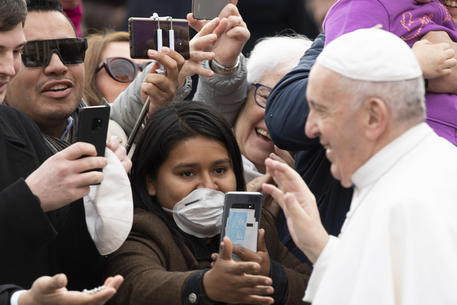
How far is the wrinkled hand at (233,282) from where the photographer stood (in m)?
3.31

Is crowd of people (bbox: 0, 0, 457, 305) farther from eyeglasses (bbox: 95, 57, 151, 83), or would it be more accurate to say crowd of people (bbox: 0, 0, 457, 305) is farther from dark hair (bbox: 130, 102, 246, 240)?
eyeglasses (bbox: 95, 57, 151, 83)

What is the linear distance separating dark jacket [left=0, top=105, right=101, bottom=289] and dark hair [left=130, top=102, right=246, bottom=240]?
1.47 ft

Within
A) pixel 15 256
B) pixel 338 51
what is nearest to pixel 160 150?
pixel 15 256

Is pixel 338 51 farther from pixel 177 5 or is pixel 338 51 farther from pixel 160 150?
pixel 177 5

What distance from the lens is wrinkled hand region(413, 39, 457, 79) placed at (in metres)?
3.27

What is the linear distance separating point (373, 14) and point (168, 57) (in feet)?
3.50

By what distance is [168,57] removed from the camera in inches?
157

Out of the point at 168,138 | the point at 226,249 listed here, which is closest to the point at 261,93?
the point at 168,138

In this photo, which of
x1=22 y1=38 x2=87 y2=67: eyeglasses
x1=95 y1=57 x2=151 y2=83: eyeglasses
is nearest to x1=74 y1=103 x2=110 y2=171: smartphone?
x1=22 y1=38 x2=87 y2=67: eyeglasses

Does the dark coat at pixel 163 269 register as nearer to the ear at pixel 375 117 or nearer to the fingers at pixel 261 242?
the fingers at pixel 261 242

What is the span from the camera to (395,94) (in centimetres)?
265

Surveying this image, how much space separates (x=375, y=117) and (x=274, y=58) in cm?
211

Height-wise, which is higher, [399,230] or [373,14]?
[373,14]

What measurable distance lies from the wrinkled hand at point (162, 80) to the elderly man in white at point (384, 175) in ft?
4.38
